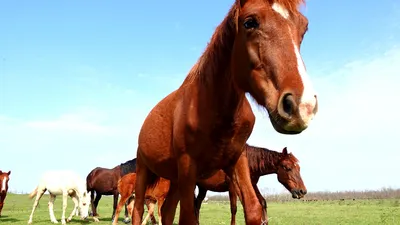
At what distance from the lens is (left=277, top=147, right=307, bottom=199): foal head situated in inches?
535

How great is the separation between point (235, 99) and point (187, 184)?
33.9 inches

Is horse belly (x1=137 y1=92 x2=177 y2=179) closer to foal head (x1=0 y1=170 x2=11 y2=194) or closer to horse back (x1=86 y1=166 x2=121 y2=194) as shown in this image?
foal head (x1=0 y1=170 x2=11 y2=194)

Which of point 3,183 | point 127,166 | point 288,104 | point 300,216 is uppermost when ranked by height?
point 127,166

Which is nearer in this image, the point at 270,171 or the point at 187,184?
the point at 187,184

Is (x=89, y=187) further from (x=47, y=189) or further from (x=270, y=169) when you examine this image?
(x=270, y=169)

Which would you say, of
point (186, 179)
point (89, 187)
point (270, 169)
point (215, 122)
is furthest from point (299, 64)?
point (89, 187)

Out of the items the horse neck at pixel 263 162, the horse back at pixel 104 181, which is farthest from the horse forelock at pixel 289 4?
the horse back at pixel 104 181

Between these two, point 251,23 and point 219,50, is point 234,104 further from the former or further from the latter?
point 251,23

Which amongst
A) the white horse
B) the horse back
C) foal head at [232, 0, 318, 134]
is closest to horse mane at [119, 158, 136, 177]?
the white horse

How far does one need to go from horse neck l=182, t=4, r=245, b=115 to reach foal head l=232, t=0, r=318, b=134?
0.85 feet

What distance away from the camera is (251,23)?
2645 millimetres

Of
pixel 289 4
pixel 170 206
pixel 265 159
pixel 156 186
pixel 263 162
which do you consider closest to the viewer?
pixel 289 4

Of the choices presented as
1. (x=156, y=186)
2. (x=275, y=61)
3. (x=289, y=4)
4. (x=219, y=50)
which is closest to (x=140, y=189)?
(x=219, y=50)

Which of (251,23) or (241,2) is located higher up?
(241,2)
